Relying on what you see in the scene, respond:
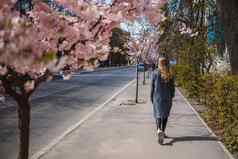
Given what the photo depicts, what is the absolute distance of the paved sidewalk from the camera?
31.8ft

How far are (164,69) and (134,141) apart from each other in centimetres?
156

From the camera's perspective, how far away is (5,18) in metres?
2.65

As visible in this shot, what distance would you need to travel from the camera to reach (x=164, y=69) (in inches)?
441

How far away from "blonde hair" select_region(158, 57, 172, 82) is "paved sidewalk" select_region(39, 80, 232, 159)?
50.7 inches

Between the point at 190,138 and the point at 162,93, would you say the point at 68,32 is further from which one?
the point at 190,138

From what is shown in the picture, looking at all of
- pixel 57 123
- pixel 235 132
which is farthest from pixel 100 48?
pixel 57 123

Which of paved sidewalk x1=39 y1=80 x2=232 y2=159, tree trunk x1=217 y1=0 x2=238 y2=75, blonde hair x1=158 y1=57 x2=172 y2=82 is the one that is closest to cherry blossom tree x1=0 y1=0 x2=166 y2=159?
paved sidewalk x1=39 y1=80 x2=232 y2=159

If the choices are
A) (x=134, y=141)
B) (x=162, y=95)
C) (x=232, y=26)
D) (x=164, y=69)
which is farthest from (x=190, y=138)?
(x=232, y=26)

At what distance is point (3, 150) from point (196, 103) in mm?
12756

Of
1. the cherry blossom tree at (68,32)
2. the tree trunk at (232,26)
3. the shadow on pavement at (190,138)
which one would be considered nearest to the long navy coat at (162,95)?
the shadow on pavement at (190,138)

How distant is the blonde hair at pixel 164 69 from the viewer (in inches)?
438

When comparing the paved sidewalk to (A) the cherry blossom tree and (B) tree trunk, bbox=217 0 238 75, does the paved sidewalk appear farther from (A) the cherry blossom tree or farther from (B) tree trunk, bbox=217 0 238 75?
(A) the cherry blossom tree

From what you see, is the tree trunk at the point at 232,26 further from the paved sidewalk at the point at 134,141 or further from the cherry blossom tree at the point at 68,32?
the cherry blossom tree at the point at 68,32

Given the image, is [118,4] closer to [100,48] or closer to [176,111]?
[100,48]
